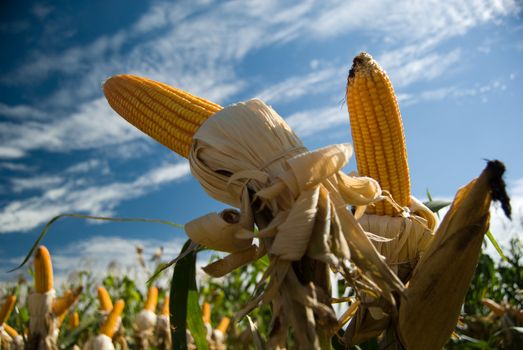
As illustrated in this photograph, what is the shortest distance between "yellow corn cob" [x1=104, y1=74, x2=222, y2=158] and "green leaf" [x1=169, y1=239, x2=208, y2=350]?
0.44 meters

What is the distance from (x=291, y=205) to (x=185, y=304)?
2.56 feet

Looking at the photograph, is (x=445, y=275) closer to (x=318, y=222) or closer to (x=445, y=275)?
(x=445, y=275)

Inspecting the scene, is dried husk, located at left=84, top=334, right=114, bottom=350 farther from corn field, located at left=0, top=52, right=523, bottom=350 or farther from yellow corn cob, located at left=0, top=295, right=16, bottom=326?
corn field, located at left=0, top=52, right=523, bottom=350

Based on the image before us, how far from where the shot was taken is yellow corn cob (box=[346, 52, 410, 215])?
217cm

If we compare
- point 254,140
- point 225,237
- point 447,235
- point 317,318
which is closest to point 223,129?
point 254,140

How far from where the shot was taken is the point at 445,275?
1.58 meters

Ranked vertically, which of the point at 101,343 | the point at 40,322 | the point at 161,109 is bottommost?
the point at 101,343

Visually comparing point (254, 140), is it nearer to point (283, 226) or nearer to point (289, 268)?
point (283, 226)

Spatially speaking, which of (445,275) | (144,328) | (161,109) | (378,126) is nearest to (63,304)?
(144,328)

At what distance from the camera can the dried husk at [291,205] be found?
4.27 ft

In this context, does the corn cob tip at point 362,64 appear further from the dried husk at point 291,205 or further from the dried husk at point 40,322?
the dried husk at point 40,322

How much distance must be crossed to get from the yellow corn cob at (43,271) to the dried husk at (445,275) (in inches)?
88.3

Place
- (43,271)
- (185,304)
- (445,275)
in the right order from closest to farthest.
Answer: (445,275)
(185,304)
(43,271)

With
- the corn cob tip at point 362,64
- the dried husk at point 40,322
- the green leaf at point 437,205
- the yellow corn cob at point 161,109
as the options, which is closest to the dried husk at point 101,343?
the dried husk at point 40,322
